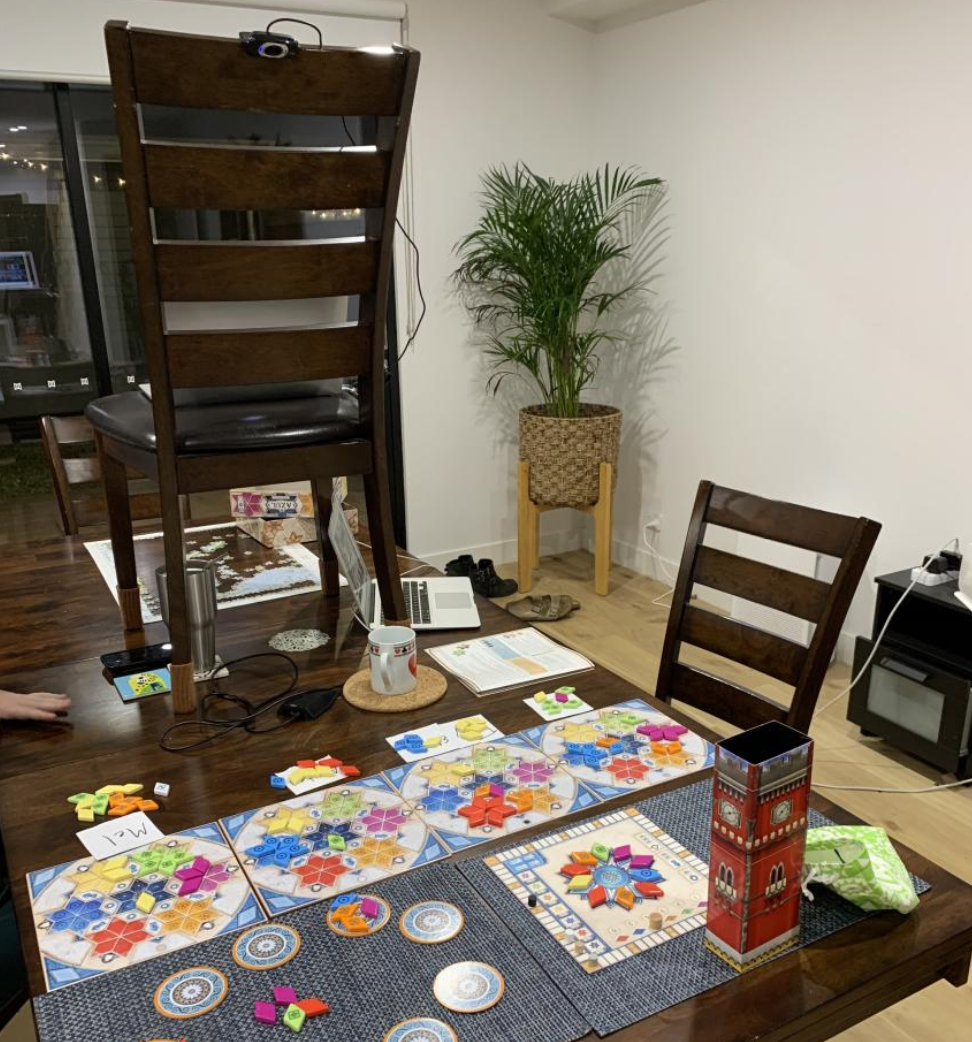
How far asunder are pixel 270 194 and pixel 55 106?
8.97 feet

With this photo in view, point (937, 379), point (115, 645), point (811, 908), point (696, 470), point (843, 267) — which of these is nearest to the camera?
point (811, 908)

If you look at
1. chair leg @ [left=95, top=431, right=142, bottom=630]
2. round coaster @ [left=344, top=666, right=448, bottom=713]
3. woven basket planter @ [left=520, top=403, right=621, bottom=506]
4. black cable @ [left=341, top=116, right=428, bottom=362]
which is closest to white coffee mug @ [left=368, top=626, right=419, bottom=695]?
round coaster @ [left=344, top=666, right=448, bottom=713]

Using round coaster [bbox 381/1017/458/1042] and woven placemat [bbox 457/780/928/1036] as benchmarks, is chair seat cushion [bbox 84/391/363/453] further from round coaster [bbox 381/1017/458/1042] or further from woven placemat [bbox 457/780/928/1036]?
round coaster [bbox 381/1017/458/1042]

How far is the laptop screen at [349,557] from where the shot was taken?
1.52 m

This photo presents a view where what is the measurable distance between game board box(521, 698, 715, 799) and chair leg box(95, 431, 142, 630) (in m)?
0.89

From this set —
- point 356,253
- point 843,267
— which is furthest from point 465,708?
point 843,267

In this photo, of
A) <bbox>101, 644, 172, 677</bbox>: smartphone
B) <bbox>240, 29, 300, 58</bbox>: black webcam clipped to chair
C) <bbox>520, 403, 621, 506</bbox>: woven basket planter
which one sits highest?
<bbox>240, 29, 300, 58</bbox>: black webcam clipped to chair

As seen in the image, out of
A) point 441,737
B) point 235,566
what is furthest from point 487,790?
point 235,566

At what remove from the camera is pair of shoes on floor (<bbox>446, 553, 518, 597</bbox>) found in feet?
13.3

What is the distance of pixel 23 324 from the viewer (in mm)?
3605

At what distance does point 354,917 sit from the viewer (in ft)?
3.18

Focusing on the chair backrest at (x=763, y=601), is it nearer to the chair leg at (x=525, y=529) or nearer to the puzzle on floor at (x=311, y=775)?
the puzzle on floor at (x=311, y=775)

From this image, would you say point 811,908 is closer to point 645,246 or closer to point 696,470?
point 696,470

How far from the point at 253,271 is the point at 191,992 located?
0.92 metres
